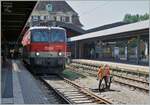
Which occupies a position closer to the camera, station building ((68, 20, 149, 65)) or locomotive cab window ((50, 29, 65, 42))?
locomotive cab window ((50, 29, 65, 42))

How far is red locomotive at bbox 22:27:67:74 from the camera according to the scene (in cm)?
2327

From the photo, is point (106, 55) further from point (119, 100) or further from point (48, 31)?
point (119, 100)

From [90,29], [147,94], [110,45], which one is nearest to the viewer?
[147,94]

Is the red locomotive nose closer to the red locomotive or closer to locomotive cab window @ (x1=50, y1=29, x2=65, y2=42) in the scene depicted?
the red locomotive

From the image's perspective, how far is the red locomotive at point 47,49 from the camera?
23266 mm

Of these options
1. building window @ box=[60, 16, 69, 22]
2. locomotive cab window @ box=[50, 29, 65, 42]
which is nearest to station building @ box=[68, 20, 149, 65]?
locomotive cab window @ box=[50, 29, 65, 42]

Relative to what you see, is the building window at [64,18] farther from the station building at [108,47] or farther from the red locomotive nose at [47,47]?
the red locomotive nose at [47,47]

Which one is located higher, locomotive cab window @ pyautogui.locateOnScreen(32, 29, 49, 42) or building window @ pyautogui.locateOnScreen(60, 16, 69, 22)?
building window @ pyautogui.locateOnScreen(60, 16, 69, 22)

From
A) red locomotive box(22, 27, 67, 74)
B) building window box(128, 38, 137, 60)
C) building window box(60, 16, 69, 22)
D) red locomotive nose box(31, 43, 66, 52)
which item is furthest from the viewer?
building window box(60, 16, 69, 22)

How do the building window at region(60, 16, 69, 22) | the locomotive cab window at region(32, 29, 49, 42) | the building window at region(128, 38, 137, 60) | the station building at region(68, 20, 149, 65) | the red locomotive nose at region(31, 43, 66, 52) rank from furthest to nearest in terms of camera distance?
the building window at region(60, 16, 69, 22), the building window at region(128, 38, 137, 60), the station building at region(68, 20, 149, 65), the locomotive cab window at region(32, 29, 49, 42), the red locomotive nose at region(31, 43, 66, 52)

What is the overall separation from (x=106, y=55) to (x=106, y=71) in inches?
1661

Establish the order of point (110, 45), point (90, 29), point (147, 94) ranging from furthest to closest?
point (90, 29)
point (110, 45)
point (147, 94)

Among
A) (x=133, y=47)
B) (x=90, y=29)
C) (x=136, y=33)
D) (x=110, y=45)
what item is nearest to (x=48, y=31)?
(x=136, y=33)

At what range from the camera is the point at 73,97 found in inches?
567
